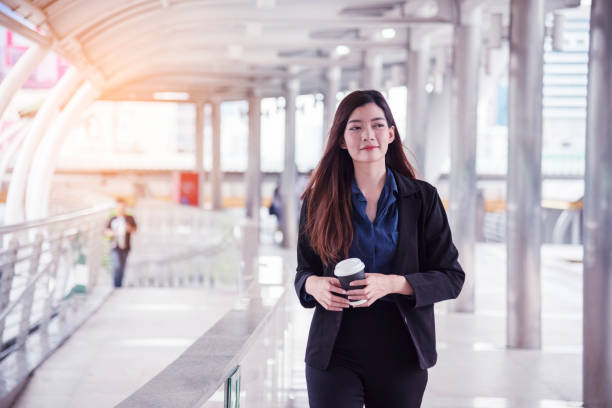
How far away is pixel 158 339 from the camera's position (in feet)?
24.9

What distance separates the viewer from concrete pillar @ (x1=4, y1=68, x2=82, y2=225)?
12062 millimetres

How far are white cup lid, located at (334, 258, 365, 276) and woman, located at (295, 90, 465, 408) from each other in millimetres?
77

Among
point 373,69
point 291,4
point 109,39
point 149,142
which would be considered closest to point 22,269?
point 109,39

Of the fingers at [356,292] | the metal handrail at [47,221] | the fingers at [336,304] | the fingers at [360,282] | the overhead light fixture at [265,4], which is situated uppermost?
the overhead light fixture at [265,4]

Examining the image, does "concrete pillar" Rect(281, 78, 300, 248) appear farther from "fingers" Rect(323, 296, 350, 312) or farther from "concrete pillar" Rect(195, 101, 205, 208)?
"fingers" Rect(323, 296, 350, 312)

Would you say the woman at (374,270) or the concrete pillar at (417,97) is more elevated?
the concrete pillar at (417,97)

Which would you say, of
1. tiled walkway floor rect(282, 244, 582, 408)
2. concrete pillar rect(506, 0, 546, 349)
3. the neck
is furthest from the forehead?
concrete pillar rect(506, 0, 546, 349)

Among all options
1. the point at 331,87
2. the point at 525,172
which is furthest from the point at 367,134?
the point at 331,87

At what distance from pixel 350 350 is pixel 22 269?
4273mm

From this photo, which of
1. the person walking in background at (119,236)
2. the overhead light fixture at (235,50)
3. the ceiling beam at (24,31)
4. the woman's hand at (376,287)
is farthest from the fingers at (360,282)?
the overhead light fixture at (235,50)

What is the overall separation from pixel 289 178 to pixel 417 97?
30.8 feet

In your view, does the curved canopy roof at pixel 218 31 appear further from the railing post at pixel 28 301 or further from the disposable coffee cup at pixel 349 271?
the disposable coffee cup at pixel 349 271

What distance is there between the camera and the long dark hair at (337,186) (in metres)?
2.05

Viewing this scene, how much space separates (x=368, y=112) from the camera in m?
2.11
